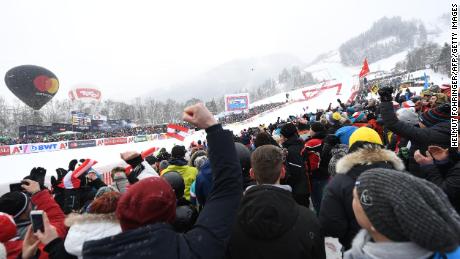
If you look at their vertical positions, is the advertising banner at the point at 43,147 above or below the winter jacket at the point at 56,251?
below

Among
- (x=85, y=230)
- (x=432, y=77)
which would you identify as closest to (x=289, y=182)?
(x=85, y=230)

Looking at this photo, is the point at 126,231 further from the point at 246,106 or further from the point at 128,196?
the point at 246,106

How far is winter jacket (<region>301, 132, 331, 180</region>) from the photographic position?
4.48m

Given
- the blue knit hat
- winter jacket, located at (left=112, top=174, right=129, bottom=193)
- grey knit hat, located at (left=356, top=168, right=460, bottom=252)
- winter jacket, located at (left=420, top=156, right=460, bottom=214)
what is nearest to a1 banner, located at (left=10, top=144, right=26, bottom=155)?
winter jacket, located at (left=112, top=174, right=129, bottom=193)

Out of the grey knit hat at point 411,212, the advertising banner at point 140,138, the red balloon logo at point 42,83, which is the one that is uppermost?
the red balloon logo at point 42,83

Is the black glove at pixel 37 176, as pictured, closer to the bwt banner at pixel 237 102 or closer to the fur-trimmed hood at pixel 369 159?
the fur-trimmed hood at pixel 369 159

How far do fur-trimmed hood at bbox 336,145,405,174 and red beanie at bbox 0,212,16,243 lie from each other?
2729 millimetres

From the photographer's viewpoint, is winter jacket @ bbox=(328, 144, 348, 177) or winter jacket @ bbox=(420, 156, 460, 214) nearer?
winter jacket @ bbox=(420, 156, 460, 214)

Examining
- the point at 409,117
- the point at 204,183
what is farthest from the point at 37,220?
the point at 409,117

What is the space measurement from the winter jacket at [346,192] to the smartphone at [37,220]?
2072 mm

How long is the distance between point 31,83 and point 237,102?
1198 inches

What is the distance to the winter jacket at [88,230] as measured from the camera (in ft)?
5.85

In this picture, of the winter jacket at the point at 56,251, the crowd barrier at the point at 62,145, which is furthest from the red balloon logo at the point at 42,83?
the winter jacket at the point at 56,251

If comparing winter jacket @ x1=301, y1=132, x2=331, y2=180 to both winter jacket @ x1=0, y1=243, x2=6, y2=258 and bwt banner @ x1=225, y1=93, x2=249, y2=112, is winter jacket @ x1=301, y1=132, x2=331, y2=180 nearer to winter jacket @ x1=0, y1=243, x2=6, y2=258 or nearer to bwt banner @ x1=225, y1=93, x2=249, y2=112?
winter jacket @ x1=0, y1=243, x2=6, y2=258
